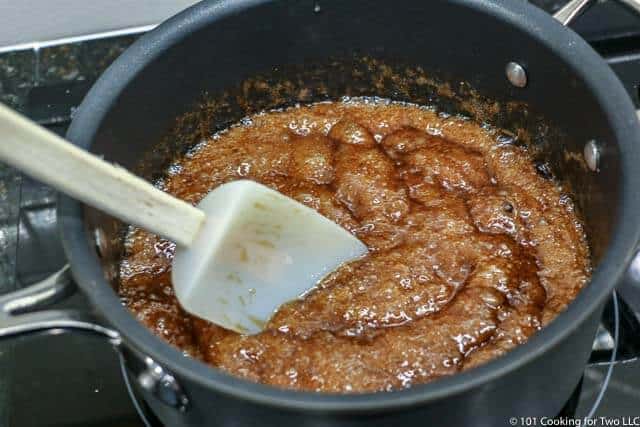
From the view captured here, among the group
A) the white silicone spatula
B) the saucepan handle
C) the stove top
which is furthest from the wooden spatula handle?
the stove top

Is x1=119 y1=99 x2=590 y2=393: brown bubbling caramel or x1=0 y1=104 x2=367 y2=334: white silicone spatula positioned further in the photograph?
x1=119 y1=99 x2=590 y2=393: brown bubbling caramel

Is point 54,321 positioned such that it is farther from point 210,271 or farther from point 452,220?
point 452,220

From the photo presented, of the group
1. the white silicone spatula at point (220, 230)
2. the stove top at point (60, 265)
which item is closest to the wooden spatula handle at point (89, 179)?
the white silicone spatula at point (220, 230)

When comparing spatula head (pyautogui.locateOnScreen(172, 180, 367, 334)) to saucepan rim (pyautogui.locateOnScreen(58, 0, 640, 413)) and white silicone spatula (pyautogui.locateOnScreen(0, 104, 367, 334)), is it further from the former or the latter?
saucepan rim (pyautogui.locateOnScreen(58, 0, 640, 413))

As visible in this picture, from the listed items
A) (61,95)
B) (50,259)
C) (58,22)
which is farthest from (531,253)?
(58,22)

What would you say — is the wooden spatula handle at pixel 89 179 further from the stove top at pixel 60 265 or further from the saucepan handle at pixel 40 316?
the stove top at pixel 60 265
